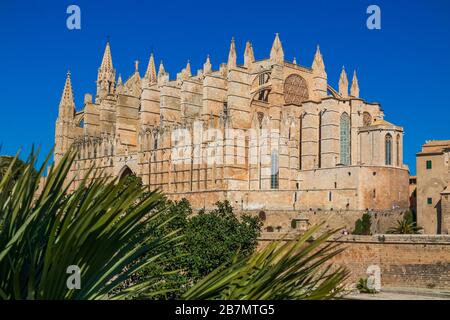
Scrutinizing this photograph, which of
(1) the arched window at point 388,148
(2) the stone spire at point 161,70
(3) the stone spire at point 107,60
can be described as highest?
(3) the stone spire at point 107,60

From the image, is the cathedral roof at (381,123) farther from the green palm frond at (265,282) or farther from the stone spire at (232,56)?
the green palm frond at (265,282)

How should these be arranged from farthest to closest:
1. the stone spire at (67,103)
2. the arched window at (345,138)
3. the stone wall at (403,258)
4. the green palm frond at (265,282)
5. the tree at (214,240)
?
the stone spire at (67,103) → the arched window at (345,138) → the stone wall at (403,258) → the tree at (214,240) → the green palm frond at (265,282)

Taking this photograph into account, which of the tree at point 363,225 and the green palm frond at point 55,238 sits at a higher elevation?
the tree at point 363,225

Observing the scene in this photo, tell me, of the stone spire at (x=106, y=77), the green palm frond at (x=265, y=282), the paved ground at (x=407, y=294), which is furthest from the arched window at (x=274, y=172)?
the green palm frond at (x=265, y=282)

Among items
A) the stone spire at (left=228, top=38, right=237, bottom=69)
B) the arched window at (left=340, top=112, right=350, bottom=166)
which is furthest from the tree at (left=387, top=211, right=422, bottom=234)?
the stone spire at (left=228, top=38, right=237, bottom=69)

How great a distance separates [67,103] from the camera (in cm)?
6575

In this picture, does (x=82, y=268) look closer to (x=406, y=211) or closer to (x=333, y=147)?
(x=406, y=211)

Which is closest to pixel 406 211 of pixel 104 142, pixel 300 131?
pixel 300 131

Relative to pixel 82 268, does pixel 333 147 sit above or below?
above

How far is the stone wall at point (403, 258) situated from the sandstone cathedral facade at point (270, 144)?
5.91 metres

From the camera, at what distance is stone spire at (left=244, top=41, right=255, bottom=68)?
50.1 m

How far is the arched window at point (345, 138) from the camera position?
4450cm
